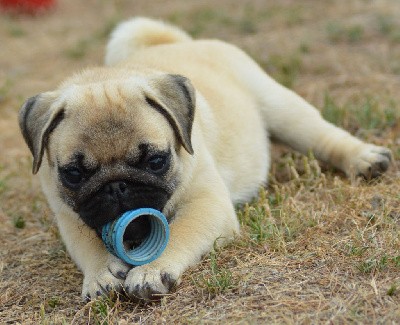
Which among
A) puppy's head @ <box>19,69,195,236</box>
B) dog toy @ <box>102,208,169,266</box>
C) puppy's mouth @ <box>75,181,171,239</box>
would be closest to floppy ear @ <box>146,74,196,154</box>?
puppy's head @ <box>19,69,195,236</box>

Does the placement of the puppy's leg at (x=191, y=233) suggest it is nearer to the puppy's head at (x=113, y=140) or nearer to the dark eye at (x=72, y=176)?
the puppy's head at (x=113, y=140)

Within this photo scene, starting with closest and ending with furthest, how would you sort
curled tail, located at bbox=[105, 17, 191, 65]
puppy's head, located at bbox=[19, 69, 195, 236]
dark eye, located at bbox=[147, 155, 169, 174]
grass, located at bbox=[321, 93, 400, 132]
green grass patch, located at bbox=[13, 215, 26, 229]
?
puppy's head, located at bbox=[19, 69, 195, 236], dark eye, located at bbox=[147, 155, 169, 174], green grass patch, located at bbox=[13, 215, 26, 229], grass, located at bbox=[321, 93, 400, 132], curled tail, located at bbox=[105, 17, 191, 65]

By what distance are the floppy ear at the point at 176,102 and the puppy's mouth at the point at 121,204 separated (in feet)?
1.29

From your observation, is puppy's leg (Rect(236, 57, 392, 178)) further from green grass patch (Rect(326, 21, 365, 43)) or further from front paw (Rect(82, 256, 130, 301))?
green grass patch (Rect(326, 21, 365, 43))

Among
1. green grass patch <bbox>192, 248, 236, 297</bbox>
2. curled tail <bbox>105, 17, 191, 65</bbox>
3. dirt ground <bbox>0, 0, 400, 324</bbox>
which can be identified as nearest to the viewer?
dirt ground <bbox>0, 0, 400, 324</bbox>

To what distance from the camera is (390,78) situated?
341 inches

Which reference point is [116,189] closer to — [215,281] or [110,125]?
[110,125]

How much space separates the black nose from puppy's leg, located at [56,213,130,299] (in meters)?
0.48

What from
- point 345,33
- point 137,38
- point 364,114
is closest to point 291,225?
point 364,114

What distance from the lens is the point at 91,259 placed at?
15.5 feet

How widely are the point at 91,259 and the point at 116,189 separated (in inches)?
24.8

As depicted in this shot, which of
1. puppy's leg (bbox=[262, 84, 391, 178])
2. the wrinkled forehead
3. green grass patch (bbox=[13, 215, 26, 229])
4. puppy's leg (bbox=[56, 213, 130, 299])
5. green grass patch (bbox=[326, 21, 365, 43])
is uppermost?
the wrinkled forehead

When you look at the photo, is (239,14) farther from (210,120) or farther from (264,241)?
(264,241)

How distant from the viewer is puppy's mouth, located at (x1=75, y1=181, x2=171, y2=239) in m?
4.35
